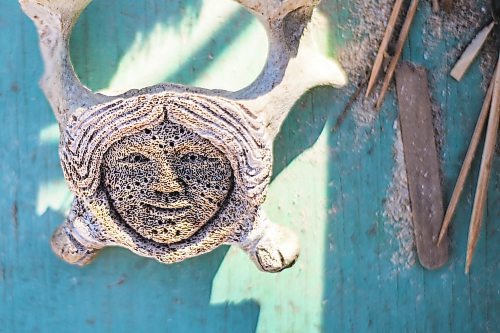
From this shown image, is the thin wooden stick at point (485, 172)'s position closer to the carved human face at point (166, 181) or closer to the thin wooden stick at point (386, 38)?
the thin wooden stick at point (386, 38)

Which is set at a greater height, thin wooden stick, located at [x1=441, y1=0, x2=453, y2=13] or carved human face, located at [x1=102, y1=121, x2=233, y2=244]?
thin wooden stick, located at [x1=441, y1=0, x2=453, y2=13]

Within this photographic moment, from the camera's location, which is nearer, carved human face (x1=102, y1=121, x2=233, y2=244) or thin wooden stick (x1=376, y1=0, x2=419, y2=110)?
carved human face (x1=102, y1=121, x2=233, y2=244)

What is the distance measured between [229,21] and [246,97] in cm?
22

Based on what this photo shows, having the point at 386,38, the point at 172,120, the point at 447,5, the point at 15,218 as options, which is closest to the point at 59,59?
the point at 172,120

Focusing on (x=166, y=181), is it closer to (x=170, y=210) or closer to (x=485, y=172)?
(x=170, y=210)

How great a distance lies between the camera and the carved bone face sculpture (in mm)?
1426

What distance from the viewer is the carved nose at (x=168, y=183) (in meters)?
1.44

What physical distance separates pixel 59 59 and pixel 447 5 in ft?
2.24

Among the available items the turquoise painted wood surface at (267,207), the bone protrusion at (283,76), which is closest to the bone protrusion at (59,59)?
the turquoise painted wood surface at (267,207)

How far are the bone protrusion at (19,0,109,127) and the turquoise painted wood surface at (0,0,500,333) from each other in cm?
13

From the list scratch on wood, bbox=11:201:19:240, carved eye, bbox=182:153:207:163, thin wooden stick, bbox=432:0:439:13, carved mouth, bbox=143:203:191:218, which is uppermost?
thin wooden stick, bbox=432:0:439:13

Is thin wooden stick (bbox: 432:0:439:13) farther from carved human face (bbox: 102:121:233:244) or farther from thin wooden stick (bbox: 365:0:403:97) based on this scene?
carved human face (bbox: 102:121:233:244)

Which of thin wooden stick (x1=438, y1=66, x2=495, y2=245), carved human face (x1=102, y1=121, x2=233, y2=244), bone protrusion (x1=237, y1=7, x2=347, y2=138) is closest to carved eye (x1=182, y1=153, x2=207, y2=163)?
carved human face (x1=102, y1=121, x2=233, y2=244)

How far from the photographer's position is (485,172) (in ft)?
5.43
